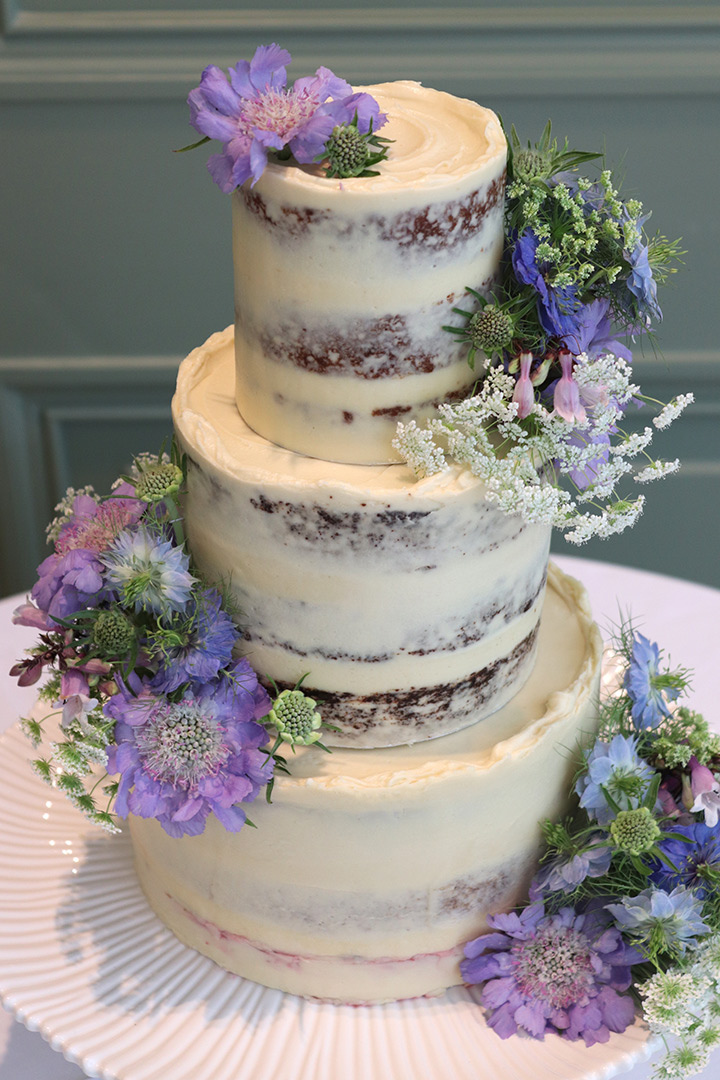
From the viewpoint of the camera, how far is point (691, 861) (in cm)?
150

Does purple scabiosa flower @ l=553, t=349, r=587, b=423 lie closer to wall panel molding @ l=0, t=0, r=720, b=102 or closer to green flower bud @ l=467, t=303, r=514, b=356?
green flower bud @ l=467, t=303, r=514, b=356

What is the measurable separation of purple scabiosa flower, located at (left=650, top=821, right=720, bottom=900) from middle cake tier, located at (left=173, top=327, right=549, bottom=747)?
12.4 inches

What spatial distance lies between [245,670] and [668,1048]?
738 mm

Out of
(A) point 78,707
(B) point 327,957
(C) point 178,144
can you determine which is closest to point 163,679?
(A) point 78,707

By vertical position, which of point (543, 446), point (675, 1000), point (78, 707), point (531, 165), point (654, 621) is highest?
point (531, 165)

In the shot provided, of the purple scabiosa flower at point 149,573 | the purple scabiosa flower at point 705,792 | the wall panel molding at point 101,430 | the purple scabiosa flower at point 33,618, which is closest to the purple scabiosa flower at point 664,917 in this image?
the purple scabiosa flower at point 705,792

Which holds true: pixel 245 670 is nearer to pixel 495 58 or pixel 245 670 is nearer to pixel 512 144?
pixel 512 144

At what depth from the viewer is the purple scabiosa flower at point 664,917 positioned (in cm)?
145

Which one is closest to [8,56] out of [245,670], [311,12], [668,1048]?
[311,12]

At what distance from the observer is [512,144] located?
1359 millimetres

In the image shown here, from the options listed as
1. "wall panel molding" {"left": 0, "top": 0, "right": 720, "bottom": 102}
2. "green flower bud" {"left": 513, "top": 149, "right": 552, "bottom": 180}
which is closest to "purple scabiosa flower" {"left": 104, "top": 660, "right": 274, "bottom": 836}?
"green flower bud" {"left": 513, "top": 149, "right": 552, "bottom": 180}

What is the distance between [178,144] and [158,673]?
1.75 meters

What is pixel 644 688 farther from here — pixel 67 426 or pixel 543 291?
pixel 67 426

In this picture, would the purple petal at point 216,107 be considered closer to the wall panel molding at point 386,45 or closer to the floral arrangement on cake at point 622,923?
the floral arrangement on cake at point 622,923
